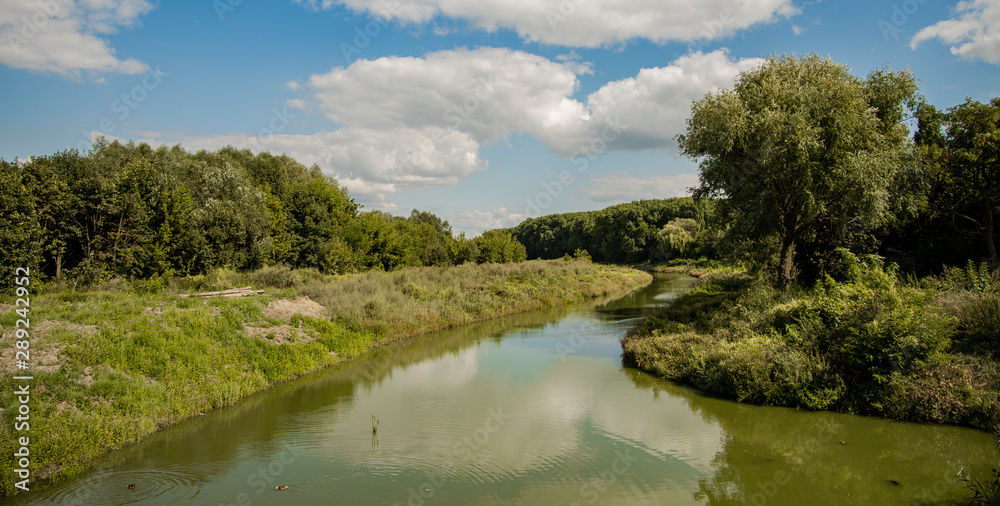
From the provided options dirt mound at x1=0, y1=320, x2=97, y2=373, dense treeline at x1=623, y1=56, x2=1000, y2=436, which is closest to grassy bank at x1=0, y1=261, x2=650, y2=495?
dirt mound at x1=0, y1=320, x2=97, y2=373

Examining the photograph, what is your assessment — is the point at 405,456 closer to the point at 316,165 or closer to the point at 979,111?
the point at 979,111

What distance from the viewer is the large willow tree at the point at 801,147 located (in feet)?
54.1

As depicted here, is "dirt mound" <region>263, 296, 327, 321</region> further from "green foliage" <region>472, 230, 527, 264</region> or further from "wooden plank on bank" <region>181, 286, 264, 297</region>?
"green foliage" <region>472, 230, 527, 264</region>

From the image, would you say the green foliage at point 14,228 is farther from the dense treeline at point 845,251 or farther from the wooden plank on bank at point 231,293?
the dense treeline at point 845,251

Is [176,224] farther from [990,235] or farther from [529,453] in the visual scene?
[990,235]

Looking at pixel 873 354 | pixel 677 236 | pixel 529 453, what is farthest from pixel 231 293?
pixel 677 236

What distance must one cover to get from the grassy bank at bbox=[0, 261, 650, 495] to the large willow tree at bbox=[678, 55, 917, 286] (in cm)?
1529

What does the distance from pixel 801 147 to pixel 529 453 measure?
44.0 feet

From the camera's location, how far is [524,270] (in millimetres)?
40688

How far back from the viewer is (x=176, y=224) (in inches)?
1104

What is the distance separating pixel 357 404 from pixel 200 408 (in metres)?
3.91

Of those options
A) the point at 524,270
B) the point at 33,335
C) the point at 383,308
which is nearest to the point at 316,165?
the point at 524,270

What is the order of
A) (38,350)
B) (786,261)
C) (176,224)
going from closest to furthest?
(38,350)
(786,261)
(176,224)

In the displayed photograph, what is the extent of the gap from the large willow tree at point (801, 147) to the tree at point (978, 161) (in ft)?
5.42
